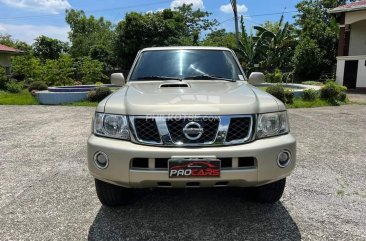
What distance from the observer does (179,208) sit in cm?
367

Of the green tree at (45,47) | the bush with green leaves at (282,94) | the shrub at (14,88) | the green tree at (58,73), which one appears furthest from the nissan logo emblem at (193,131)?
the green tree at (45,47)

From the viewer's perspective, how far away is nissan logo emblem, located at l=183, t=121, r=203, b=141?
2.87 m

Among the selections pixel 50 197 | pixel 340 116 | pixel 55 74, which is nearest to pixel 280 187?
pixel 50 197

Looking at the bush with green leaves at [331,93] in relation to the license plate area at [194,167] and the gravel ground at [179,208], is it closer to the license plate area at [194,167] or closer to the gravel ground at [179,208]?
the gravel ground at [179,208]

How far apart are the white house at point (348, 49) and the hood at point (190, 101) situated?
63.7 feet

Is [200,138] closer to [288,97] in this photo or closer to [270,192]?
[270,192]

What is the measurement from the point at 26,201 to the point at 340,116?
943cm

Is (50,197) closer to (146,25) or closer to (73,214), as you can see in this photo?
(73,214)

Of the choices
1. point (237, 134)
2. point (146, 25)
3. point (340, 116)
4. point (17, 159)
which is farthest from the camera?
point (146, 25)

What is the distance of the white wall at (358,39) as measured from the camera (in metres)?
23.0

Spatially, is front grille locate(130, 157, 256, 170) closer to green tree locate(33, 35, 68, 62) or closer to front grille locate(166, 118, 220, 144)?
front grille locate(166, 118, 220, 144)

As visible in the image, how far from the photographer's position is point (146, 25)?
28.6m

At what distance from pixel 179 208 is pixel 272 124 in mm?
1304

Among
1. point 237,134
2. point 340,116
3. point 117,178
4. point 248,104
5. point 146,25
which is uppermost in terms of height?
point 146,25
